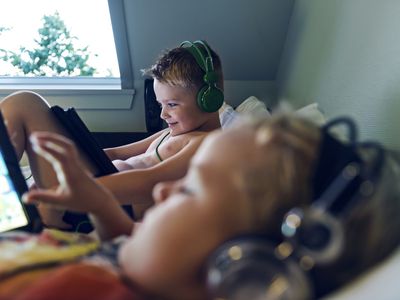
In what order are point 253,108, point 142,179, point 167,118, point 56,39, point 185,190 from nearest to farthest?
point 185,190
point 142,179
point 167,118
point 253,108
point 56,39

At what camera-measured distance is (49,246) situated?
570mm

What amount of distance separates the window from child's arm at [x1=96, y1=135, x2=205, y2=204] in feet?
2.64

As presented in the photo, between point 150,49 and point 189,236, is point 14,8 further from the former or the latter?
point 189,236

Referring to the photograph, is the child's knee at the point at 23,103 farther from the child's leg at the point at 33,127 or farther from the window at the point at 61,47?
the window at the point at 61,47

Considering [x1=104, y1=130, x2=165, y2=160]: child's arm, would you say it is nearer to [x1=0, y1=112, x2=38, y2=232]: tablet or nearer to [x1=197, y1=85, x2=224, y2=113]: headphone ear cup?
[x1=197, y1=85, x2=224, y2=113]: headphone ear cup

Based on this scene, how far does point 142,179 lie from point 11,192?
30 cm

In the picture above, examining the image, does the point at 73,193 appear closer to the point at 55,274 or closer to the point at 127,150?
the point at 55,274

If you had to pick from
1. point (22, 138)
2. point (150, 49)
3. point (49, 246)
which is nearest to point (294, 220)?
point (49, 246)

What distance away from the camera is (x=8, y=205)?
0.80 metres

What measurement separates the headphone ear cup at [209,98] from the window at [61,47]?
654 millimetres

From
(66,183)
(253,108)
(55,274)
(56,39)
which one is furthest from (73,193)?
(56,39)

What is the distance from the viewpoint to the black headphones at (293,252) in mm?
430

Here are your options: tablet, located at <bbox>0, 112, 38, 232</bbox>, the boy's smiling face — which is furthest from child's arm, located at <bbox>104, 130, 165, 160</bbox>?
tablet, located at <bbox>0, 112, 38, 232</bbox>

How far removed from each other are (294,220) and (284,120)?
0.46ft
